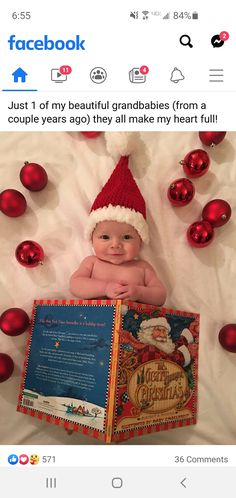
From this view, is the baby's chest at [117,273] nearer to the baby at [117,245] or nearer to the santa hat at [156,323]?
the baby at [117,245]

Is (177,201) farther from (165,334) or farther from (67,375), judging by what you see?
(67,375)

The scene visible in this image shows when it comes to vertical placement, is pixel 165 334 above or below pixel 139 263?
below

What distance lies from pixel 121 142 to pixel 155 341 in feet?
1.37

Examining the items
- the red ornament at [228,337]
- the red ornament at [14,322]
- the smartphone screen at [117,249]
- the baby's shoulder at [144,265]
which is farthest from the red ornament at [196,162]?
the red ornament at [14,322]

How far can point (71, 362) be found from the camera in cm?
61

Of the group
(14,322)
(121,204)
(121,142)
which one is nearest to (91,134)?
(121,142)

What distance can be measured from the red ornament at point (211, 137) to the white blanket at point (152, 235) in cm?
3
